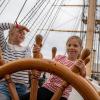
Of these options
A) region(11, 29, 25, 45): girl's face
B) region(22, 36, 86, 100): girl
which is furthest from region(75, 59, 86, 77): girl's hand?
→ region(11, 29, 25, 45): girl's face

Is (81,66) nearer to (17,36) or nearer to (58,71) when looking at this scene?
(58,71)

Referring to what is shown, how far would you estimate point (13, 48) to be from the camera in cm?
289

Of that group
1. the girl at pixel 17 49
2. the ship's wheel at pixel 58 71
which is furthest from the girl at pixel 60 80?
the ship's wheel at pixel 58 71

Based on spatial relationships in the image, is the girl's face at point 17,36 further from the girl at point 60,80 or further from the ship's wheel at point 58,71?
the ship's wheel at point 58,71

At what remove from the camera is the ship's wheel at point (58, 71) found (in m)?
1.51

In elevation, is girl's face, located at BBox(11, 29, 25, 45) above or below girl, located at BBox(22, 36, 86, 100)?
above

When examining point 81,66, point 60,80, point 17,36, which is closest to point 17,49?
point 17,36

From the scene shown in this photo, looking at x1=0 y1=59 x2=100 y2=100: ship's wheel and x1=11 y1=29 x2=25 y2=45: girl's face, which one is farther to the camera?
x1=11 y1=29 x2=25 y2=45: girl's face

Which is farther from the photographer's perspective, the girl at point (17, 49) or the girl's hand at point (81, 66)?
the girl at point (17, 49)

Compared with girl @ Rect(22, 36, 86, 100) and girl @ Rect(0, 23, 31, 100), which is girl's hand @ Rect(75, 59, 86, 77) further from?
girl @ Rect(0, 23, 31, 100)

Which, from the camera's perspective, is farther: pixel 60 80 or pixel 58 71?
pixel 60 80

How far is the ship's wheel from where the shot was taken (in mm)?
1508

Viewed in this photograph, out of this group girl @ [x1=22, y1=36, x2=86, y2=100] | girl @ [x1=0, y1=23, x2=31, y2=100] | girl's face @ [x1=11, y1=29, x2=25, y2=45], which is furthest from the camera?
girl's face @ [x1=11, y1=29, x2=25, y2=45]

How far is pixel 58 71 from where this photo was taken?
1.56 meters
